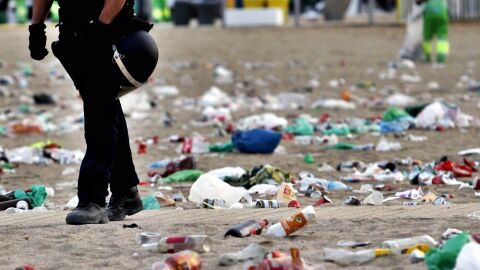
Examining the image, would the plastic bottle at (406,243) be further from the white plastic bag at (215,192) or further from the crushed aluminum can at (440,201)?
the white plastic bag at (215,192)

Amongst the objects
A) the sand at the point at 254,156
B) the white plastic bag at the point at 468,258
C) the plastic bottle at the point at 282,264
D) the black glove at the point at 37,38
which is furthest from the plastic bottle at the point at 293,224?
the black glove at the point at 37,38

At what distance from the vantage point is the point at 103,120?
5.91 metres

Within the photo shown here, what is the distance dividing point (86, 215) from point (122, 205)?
307 millimetres

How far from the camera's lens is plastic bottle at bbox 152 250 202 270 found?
473 cm

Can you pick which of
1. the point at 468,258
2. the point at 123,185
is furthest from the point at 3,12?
the point at 468,258

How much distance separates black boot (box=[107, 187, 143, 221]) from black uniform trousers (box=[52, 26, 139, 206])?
174 millimetres

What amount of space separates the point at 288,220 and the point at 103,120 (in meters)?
0.97

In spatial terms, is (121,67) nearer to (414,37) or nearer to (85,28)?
(85,28)

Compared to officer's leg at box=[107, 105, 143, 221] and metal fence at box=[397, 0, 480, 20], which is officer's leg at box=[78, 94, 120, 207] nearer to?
officer's leg at box=[107, 105, 143, 221]

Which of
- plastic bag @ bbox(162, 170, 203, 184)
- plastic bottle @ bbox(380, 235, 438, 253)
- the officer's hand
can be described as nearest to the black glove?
the officer's hand

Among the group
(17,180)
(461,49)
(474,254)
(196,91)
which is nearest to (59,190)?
(17,180)

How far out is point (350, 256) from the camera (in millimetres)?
4969

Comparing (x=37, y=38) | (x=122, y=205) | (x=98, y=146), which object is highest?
(x=37, y=38)

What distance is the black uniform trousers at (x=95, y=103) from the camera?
19.2ft
